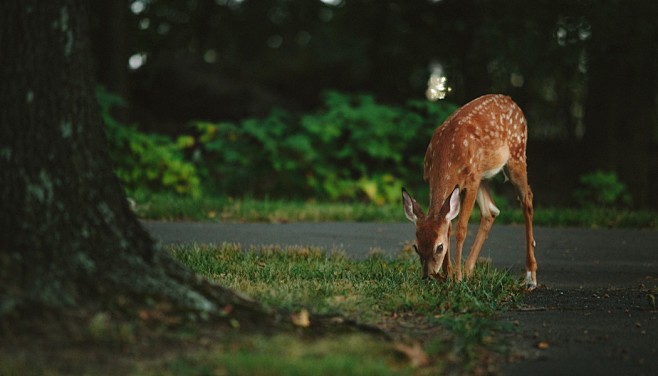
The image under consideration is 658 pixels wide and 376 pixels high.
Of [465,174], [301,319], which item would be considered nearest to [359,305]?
[301,319]

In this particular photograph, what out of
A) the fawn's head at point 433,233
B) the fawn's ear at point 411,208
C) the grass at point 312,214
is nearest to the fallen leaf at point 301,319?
the fawn's head at point 433,233

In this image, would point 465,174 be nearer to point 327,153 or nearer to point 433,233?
point 433,233

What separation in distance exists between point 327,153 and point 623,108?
5810 millimetres

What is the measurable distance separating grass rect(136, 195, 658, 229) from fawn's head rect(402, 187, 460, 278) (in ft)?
15.6

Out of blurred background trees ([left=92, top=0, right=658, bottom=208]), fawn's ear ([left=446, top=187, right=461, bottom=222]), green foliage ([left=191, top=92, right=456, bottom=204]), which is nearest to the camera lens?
fawn's ear ([left=446, top=187, right=461, bottom=222])

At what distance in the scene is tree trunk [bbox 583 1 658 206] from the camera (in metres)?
16.4

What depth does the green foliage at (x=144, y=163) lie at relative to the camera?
14.9 m

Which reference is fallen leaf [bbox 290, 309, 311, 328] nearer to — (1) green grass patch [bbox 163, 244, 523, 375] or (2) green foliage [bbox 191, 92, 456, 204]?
(1) green grass patch [bbox 163, 244, 523, 375]

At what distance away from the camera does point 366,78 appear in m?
21.6

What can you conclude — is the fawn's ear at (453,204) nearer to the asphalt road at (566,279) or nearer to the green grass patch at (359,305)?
the green grass patch at (359,305)

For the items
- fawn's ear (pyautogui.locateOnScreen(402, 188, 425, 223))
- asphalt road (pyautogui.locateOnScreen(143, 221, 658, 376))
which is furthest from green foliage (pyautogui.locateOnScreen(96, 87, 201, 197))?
fawn's ear (pyautogui.locateOnScreen(402, 188, 425, 223))

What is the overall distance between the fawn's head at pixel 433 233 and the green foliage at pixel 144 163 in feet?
24.7

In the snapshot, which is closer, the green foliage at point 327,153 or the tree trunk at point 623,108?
the green foliage at point 327,153

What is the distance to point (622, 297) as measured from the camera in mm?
7660
